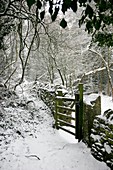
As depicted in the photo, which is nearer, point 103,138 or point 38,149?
point 103,138

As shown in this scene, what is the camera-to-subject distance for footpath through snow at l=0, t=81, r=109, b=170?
4473mm

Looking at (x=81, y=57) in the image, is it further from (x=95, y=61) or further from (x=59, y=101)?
(x=59, y=101)

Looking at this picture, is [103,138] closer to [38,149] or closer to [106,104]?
[38,149]

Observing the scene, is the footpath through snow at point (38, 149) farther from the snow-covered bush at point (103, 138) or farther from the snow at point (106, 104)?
the snow at point (106, 104)

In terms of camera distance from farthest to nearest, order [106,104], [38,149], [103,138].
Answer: [106,104] < [38,149] < [103,138]

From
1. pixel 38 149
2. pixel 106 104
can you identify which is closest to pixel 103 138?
pixel 38 149

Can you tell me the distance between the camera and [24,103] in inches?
371

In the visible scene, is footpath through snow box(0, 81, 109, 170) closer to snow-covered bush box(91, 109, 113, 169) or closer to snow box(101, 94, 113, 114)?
snow-covered bush box(91, 109, 113, 169)

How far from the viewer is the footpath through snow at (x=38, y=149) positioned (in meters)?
4.47

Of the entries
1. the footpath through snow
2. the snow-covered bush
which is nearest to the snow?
the footpath through snow

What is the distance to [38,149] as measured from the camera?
543cm

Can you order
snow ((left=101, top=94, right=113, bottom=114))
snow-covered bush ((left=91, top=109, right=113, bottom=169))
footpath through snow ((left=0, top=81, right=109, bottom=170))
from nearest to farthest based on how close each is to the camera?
snow-covered bush ((left=91, top=109, right=113, bottom=169)) → footpath through snow ((left=0, top=81, right=109, bottom=170)) → snow ((left=101, top=94, right=113, bottom=114))

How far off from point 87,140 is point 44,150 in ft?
3.60

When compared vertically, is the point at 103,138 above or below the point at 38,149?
above
